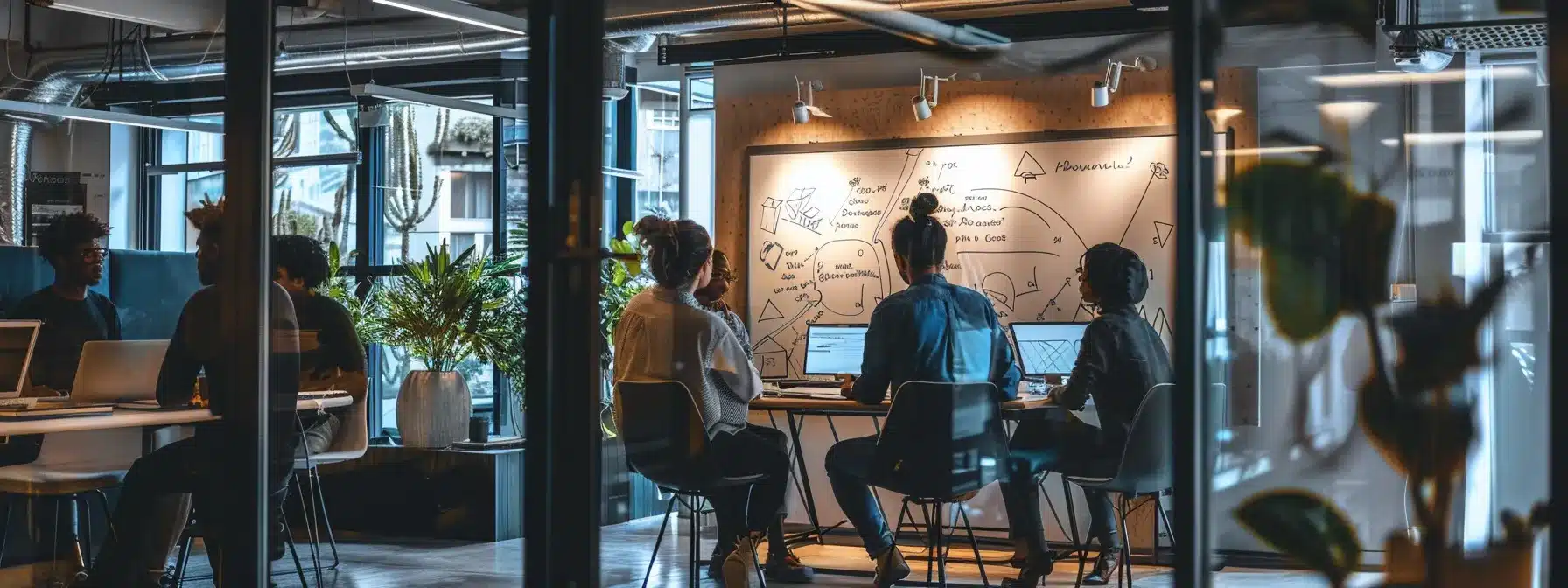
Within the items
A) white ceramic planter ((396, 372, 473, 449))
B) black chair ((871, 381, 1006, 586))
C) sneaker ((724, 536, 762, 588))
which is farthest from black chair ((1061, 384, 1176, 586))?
white ceramic planter ((396, 372, 473, 449))

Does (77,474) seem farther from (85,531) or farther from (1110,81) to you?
(1110,81)

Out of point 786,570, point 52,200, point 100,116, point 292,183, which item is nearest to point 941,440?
point 786,570

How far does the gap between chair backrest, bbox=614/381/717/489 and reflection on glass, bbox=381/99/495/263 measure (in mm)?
722

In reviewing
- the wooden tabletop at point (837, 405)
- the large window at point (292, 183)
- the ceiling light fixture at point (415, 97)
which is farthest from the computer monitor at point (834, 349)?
the large window at point (292, 183)

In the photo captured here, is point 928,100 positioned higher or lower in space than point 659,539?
higher

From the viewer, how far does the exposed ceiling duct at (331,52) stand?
168 inches

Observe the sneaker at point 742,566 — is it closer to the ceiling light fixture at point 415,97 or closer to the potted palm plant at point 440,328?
the potted palm plant at point 440,328

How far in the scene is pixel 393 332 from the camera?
5.54 meters

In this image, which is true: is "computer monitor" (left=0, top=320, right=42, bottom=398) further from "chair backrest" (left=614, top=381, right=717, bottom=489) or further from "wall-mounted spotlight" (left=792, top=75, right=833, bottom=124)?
"wall-mounted spotlight" (left=792, top=75, right=833, bottom=124)

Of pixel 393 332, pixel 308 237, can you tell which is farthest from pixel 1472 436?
pixel 393 332

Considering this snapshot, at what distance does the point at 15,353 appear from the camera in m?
4.54

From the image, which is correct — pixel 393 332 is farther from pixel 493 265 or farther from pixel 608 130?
pixel 608 130

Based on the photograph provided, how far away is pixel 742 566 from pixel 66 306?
2.49 metres

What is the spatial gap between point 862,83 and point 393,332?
3.17m
